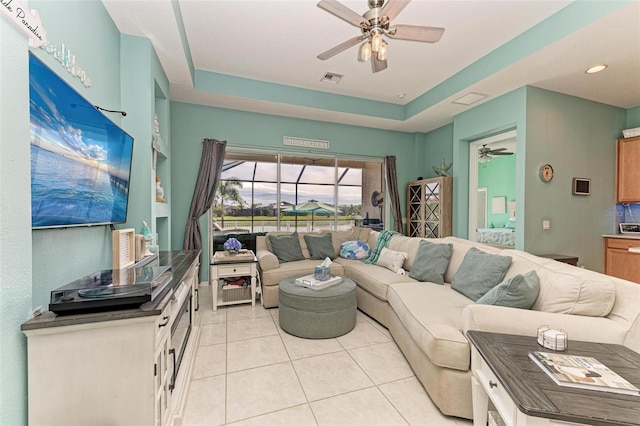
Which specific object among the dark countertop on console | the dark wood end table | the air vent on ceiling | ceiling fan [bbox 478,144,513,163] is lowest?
the dark wood end table

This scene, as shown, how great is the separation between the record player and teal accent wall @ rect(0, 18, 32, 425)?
0.34 feet

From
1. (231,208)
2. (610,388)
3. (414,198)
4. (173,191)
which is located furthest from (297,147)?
(610,388)

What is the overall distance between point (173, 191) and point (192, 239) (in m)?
0.82

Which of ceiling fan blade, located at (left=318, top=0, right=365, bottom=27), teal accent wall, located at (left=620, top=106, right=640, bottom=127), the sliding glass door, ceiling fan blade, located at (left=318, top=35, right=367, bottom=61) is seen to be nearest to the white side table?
the sliding glass door

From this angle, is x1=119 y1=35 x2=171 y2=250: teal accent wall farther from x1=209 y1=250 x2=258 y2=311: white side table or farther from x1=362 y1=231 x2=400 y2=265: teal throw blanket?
x1=362 y1=231 x2=400 y2=265: teal throw blanket

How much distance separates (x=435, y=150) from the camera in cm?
539

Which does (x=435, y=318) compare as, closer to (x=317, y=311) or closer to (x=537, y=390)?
(x=537, y=390)

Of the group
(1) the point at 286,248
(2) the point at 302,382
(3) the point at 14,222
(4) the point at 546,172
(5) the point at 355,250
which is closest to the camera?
(3) the point at 14,222

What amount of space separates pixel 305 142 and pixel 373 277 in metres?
2.85

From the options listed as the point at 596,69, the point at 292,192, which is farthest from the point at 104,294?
the point at 596,69

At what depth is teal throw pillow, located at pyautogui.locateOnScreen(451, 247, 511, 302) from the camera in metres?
2.18

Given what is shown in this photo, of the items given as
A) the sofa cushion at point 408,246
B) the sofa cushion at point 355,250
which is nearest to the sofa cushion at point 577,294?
the sofa cushion at point 408,246

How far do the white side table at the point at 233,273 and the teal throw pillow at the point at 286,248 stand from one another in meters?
0.39

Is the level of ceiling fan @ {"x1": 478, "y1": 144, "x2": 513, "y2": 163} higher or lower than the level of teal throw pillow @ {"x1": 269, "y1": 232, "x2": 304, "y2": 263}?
higher
